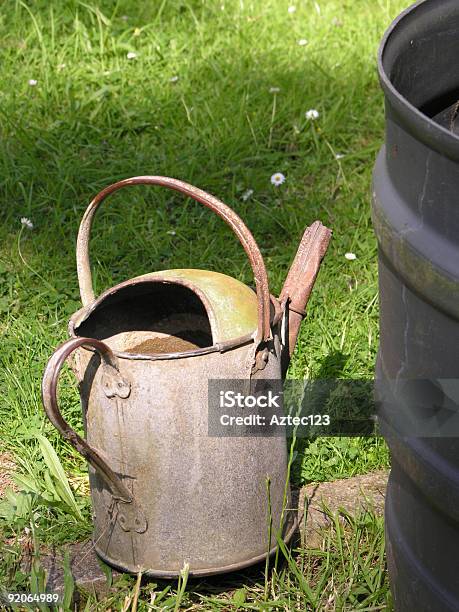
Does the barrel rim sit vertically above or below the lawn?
above

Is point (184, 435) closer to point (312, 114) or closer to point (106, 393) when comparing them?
point (106, 393)

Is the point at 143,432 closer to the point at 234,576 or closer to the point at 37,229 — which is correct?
the point at 234,576

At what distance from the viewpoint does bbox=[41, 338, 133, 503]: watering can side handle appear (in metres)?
2.12

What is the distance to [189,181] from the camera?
3.90m

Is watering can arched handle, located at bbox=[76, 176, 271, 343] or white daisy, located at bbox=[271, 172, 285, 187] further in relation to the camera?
white daisy, located at bbox=[271, 172, 285, 187]

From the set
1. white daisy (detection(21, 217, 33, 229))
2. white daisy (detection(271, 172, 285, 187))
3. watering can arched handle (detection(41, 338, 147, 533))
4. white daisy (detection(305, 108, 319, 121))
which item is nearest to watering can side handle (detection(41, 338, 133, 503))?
watering can arched handle (detection(41, 338, 147, 533))

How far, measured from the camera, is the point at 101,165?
4.07 metres

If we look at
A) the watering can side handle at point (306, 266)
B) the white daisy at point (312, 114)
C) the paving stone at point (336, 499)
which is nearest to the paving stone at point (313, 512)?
the paving stone at point (336, 499)

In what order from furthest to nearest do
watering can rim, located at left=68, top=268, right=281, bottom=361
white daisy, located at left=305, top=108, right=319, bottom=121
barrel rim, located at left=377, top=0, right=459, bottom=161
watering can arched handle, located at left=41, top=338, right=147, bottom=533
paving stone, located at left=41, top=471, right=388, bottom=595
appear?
1. white daisy, located at left=305, top=108, right=319, bottom=121
2. paving stone, located at left=41, top=471, right=388, bottom=595
3. watering can rim, located at left=68, top=268, right=281, bottom=361
4. watering can arched handle, located at left=41, top=338, right=147, bottom=533
5. barrel rim, located at left=377, top=0, right=459, bottom=161

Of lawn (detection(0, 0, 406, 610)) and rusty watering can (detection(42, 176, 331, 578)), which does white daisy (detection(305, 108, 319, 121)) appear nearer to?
lawn (detection(0, 0, 406, 610))

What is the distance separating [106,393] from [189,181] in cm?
178

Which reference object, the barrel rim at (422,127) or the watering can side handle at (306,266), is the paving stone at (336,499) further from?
the barrel rim at (422,127)

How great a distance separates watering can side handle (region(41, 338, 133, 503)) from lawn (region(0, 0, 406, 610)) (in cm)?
29

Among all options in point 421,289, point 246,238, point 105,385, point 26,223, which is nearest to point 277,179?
point 26,223
